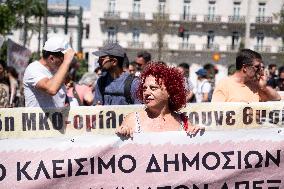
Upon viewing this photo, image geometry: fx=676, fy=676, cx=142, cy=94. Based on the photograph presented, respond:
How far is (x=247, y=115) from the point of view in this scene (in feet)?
16.5

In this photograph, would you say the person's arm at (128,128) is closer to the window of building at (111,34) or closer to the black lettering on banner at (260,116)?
the black lettering on banner at (260,116)

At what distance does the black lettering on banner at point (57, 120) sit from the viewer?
15.3 ft

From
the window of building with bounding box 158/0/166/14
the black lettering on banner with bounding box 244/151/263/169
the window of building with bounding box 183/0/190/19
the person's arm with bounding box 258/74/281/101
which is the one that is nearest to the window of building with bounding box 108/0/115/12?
the window of building with bounding box 158/0/166/14

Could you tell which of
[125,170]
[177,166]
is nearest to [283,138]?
[177,166]

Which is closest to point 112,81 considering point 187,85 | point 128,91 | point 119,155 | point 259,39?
point 128,91

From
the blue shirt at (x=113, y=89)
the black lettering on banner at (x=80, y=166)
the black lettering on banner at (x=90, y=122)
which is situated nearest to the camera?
the black lettering on banner at (x=80, y=166)

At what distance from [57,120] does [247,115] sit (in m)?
1.41

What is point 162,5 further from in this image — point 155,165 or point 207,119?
point 155,165

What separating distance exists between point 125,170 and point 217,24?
60.9 meters

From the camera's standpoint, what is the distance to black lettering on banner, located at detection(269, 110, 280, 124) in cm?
508

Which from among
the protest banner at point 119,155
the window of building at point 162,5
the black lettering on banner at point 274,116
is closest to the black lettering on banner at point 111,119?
the protest banner at point 119,155

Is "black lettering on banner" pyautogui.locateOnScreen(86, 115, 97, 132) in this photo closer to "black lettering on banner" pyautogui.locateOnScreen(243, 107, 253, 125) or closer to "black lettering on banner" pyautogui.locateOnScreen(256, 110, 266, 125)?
"black lettering on banner" pyautogui.locateOnScreen(243, 107, 253, 125)

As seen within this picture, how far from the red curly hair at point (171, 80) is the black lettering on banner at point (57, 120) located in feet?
2.05

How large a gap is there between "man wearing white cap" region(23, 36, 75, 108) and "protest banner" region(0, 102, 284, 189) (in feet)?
1.56
